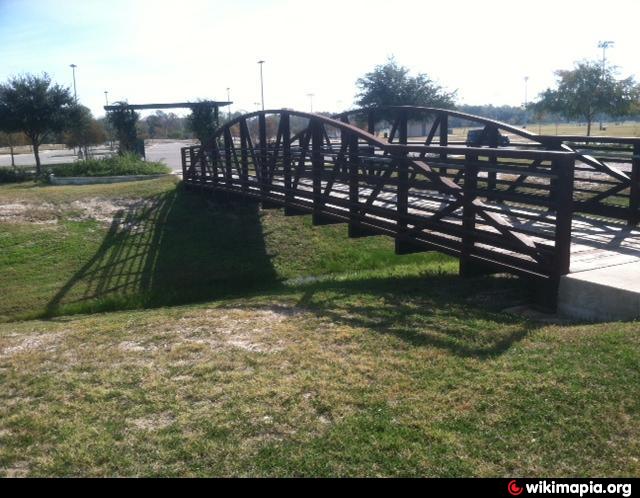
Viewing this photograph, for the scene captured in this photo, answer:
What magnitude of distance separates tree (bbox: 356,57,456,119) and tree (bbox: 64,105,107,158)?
1516 cm

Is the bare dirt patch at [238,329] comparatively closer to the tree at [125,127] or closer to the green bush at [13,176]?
the green bush at [13,176]

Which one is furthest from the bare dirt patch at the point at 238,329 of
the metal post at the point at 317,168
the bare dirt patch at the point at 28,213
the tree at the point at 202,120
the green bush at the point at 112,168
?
the tree at the point at 202,120

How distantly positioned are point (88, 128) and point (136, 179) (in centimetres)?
1741

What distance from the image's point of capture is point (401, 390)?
4582 millimetres

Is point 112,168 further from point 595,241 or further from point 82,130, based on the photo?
point 595,241

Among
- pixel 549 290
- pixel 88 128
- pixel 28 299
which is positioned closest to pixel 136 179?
pixel 28 299

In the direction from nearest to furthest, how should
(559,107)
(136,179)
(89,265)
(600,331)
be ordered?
(600,331) < (89,265) < (136,179) < (559,107)

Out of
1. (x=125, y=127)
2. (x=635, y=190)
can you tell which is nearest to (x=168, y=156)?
(x=125, y=127)

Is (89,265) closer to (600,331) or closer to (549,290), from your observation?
(549,290)

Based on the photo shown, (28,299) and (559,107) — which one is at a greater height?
(559,107)

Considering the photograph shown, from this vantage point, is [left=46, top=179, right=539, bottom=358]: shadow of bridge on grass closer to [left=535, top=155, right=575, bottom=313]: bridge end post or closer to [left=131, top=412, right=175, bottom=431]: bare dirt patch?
[left=535, top=155, right=575, bottom=313]: bridge end post

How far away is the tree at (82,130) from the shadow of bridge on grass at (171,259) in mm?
14890

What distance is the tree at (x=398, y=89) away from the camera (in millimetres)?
34562
